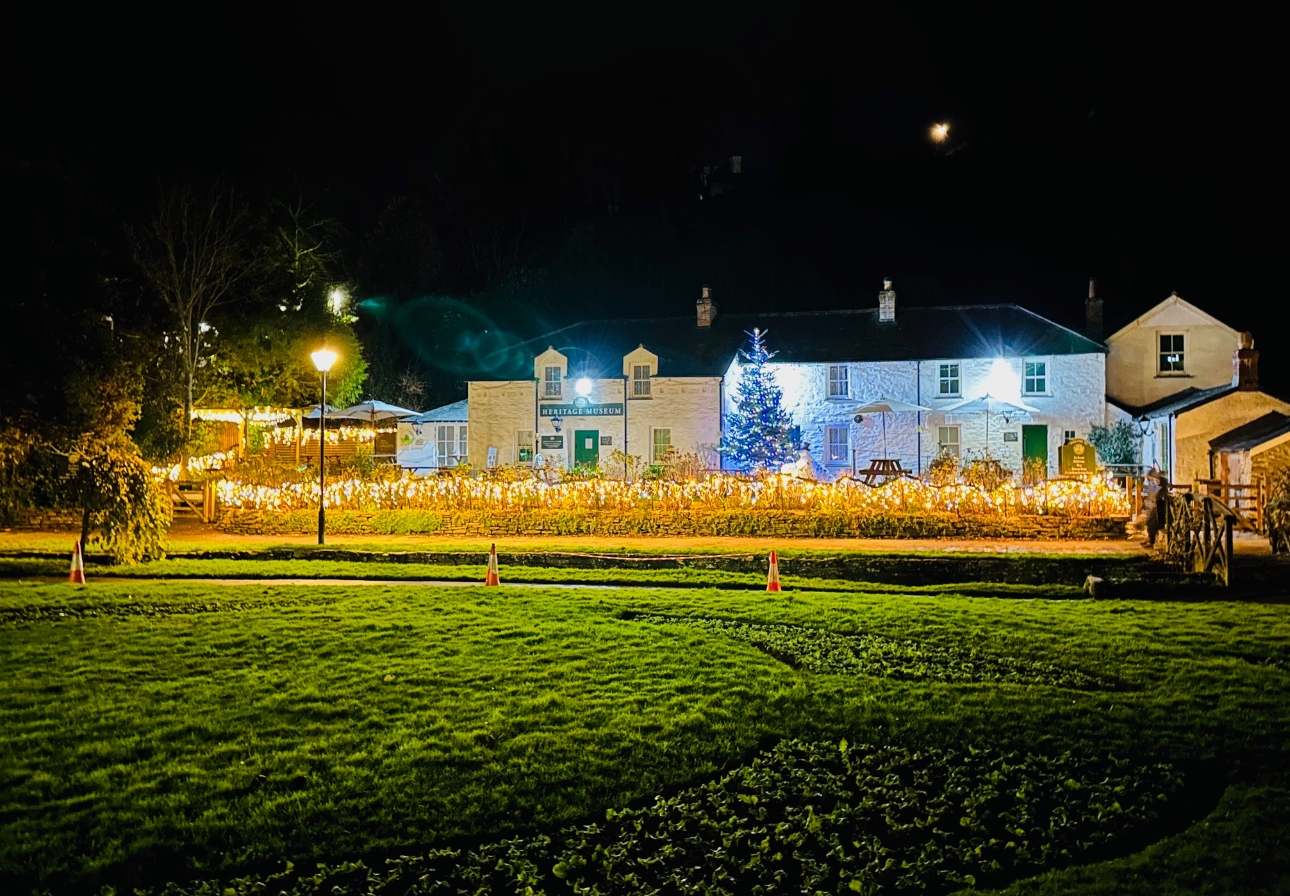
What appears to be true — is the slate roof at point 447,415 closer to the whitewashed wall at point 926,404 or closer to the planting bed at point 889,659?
the whitewashed wall at point 926,404

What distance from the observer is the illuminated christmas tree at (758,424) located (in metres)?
33.2

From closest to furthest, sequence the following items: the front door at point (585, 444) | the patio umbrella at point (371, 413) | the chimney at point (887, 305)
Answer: the patio umbrella at point (371, 413), the chimney at point (887, 305), the front door at point (585, 444)

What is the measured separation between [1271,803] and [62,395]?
53.3 feet

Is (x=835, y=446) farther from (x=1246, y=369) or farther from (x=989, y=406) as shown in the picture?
(x=1246, y=369)

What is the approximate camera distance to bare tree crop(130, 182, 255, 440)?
102 feet

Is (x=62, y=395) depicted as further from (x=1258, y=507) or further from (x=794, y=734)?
(x=1258, y=507)

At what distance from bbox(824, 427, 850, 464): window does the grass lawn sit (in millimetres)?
24539

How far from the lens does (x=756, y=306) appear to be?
60.9 m

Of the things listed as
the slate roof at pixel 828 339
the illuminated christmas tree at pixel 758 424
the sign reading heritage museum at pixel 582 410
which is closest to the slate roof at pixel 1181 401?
the slate roof at pixel 828 339

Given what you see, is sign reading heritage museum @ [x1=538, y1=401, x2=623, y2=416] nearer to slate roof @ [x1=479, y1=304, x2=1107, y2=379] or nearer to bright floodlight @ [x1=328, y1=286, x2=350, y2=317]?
slate roof @ [x1=479, y1=304, x2=1107, y2=379]

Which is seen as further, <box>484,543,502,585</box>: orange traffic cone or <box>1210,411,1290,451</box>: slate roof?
<box>1210,411,1290,451</box>: slate roof

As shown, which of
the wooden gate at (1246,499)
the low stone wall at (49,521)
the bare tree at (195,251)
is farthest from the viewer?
the bare tree at (195,251)

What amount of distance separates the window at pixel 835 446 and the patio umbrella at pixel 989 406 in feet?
13.2

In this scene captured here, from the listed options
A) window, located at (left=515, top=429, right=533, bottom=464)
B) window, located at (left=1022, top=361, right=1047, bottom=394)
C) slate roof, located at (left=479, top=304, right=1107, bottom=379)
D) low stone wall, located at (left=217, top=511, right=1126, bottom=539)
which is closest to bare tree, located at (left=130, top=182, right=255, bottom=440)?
slate roof, located at (left=479, top=304, right=1107, bottom=379)
